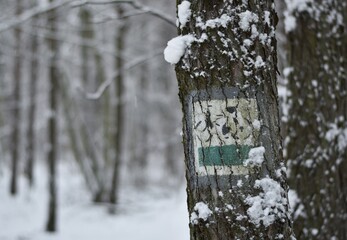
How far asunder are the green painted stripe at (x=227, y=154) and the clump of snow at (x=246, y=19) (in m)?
0.53

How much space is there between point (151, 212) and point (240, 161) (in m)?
12.3

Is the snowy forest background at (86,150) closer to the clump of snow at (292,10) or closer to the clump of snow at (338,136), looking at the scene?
the clump of snow at (292,10)

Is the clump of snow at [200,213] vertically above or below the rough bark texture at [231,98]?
below

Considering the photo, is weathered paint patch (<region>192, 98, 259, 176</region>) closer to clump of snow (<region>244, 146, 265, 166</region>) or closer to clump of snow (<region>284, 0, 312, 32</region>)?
clump of snow (<region>244, 146, 265, 166</region>)

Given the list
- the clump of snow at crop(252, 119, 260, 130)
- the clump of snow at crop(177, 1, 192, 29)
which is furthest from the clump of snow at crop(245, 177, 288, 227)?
the clump of snow at crop(177, 1, 192, 29)

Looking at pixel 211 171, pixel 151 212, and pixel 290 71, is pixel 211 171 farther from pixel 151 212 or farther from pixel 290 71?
pixel 151 212

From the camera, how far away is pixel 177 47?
199 cm

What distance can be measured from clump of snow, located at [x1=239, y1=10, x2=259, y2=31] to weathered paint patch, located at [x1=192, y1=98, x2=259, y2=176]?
0.33 m

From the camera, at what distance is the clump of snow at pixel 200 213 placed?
194cm

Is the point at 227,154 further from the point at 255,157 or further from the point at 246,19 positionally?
the point at 246,19

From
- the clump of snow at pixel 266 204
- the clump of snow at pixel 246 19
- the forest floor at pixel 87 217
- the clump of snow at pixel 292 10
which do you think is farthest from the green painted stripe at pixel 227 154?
the forest floor at pixel 87 217

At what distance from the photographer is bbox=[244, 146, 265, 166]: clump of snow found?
6.28 ft

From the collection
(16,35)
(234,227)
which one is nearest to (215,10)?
(234,227)

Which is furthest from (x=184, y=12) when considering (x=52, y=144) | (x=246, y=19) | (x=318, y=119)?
(x=52, y=144)
